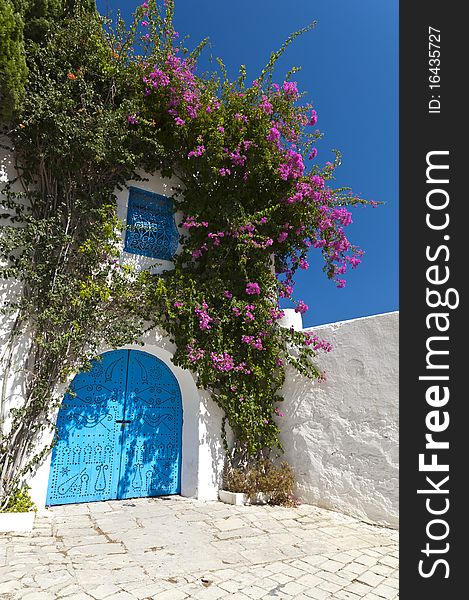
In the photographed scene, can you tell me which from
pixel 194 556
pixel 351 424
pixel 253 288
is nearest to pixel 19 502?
pixel 194 556

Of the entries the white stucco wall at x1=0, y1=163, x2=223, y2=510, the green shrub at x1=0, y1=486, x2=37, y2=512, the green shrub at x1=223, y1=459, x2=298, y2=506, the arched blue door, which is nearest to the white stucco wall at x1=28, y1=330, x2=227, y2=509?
the white stucco wall at x1=0, y1=163, x2=223, y2=510

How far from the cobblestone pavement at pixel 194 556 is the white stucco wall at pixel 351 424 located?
12.9 inches

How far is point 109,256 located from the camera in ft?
16.6

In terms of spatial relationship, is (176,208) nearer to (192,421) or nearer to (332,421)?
(192,421)

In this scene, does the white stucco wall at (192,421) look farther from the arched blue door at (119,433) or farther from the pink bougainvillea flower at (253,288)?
the pink bougainvillea flower at (253,288)

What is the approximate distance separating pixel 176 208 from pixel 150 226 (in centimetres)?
46

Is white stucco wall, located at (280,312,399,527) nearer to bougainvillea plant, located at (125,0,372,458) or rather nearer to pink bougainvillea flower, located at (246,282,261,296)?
bougainvillea plant, located at (125,0,372,458)

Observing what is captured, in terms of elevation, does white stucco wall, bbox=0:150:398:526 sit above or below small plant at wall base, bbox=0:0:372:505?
below

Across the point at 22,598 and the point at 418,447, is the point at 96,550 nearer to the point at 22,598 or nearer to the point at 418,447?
the point at 22,598

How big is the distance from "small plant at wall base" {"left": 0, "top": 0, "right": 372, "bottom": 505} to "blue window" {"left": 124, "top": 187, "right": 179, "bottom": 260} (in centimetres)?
17

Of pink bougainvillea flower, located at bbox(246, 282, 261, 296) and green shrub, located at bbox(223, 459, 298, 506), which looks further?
pink bougainvillea flower, located at bbox(246, 282, 261, 296)

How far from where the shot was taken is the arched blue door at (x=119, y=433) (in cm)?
482

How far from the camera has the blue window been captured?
5.56 m

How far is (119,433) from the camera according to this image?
5.17 meters
